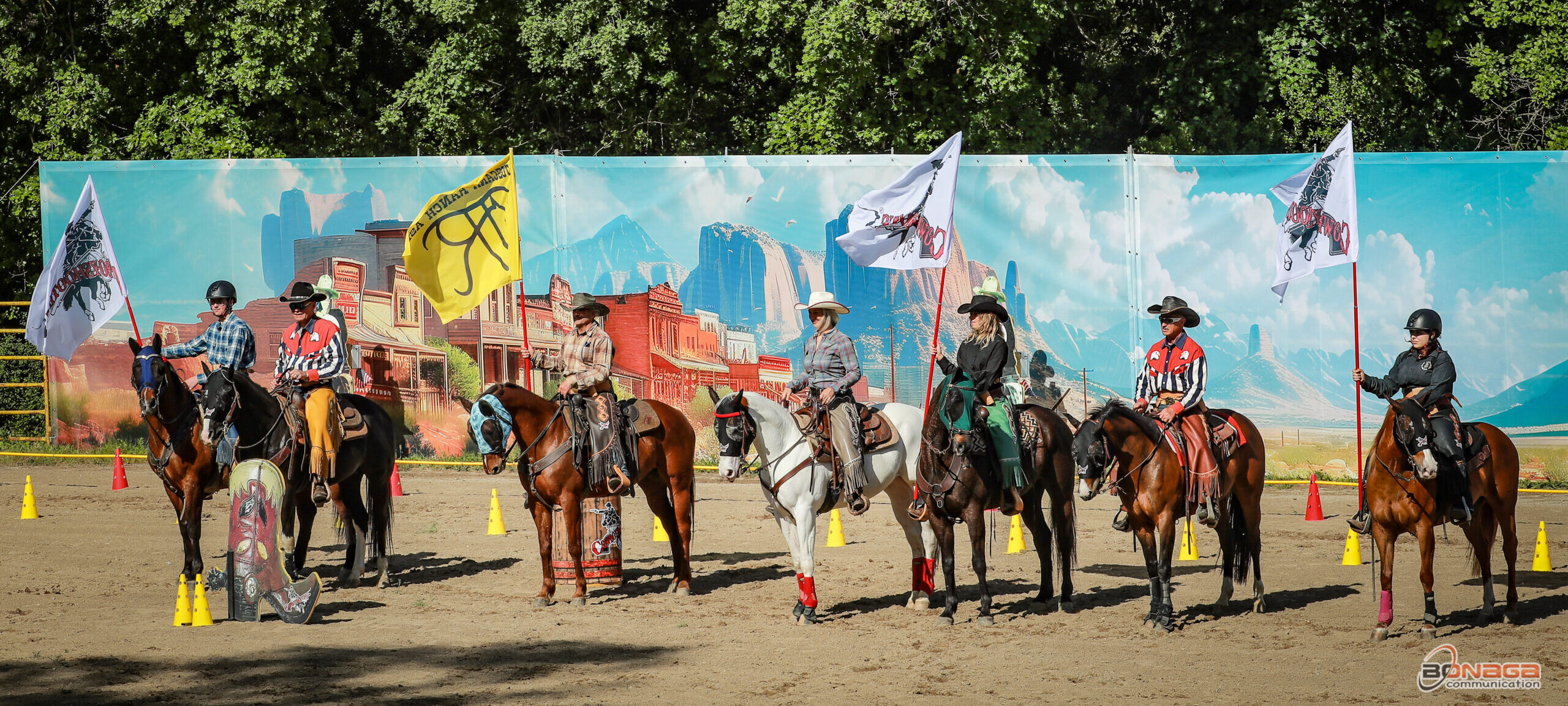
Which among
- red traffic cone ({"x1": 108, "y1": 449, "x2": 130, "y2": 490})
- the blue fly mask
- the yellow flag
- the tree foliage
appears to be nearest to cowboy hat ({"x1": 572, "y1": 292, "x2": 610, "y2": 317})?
the blue fly mask

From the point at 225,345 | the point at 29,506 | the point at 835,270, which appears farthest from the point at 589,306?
the point at 29,506

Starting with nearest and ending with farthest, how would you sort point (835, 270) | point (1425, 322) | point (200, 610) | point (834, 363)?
point (1425, 322), point (200, 610), point (834, 363), point (835, 270)

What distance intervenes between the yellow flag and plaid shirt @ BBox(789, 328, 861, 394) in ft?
11.6

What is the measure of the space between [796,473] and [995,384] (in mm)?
1697

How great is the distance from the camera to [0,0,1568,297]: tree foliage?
22344 mm

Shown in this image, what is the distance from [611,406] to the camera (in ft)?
35.2

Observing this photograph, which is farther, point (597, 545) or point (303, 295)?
point (303, 295)

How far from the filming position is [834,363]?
10.1 m

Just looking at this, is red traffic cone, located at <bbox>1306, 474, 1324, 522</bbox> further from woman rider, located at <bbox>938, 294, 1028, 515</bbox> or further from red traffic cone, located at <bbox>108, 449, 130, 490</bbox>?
red traffic cone, located at <bbox>108, 449, 130, 490</bbox>

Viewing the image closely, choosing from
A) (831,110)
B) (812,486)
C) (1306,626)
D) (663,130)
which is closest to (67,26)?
(663,130)

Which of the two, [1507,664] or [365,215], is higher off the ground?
[365,215]

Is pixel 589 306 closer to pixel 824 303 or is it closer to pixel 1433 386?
pixel 824 303

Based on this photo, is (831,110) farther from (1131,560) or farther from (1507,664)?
(1507,664)

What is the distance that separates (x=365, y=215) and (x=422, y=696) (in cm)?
1322
